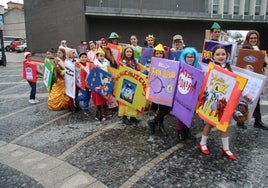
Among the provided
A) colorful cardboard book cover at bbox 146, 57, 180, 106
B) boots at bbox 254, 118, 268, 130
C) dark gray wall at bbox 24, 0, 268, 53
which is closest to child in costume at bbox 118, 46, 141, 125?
colorful cardboard book cover at bbox 146, 57, 180, 106

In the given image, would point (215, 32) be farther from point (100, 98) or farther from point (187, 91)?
point (100, 98)

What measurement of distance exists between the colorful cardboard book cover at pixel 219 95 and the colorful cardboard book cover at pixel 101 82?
83.7 inches

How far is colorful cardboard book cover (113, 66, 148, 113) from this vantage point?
548 centimetres

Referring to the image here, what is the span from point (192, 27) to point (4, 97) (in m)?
A: 16.6

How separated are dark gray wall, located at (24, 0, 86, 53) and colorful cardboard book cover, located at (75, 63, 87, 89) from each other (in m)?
13.6

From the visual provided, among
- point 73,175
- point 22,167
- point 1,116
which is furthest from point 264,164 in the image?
point 1,116

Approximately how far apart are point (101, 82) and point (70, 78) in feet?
3.93

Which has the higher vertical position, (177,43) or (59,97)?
(177,43)

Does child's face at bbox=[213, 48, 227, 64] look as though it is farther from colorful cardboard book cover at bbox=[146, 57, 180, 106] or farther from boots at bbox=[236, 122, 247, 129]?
boots at bbox=[236, 122, 247, 129]

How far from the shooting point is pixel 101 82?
5945 millimetres

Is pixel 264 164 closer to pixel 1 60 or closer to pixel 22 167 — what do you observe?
pixel 22 167

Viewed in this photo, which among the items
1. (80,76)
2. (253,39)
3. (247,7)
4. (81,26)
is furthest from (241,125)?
(247,7)

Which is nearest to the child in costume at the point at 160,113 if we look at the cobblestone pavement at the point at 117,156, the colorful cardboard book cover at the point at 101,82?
the cobblestone pavement at the point at 117,156

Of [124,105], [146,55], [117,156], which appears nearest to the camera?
[117,156]
